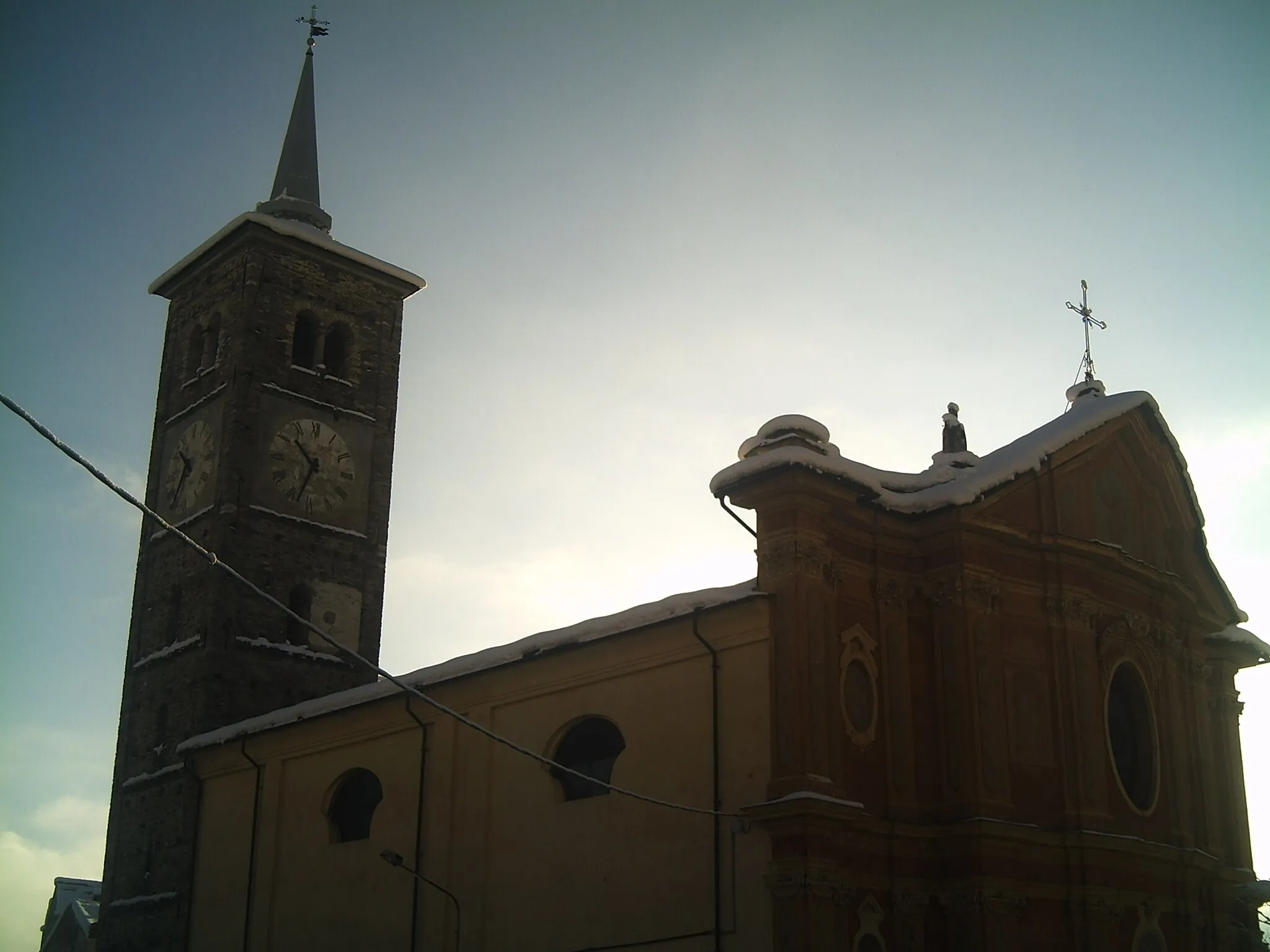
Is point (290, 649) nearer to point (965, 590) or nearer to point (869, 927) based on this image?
point (965, 590)

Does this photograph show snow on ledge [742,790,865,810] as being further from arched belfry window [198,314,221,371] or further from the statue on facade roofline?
arched belfry window [198,314,221,371]

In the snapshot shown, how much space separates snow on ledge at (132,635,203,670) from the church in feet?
0.54

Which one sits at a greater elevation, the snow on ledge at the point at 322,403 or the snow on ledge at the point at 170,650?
the snow on ledge at the point at 322,403

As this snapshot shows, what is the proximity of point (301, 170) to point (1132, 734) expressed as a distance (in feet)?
74.6

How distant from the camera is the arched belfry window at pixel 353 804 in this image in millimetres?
25156

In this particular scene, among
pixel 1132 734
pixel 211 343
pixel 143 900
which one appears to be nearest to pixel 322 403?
pixel 211 343

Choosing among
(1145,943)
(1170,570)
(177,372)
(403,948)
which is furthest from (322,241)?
(1145,943)

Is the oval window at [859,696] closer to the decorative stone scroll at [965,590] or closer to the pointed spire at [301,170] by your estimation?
the decorative stone scroll at [965,590]

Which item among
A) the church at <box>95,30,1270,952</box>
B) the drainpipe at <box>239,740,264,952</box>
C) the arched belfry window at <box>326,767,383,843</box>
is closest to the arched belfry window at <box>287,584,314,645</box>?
the church at <box>95,30,1270,952</box>

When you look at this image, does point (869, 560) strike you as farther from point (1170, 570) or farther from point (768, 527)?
point (1170, 570)

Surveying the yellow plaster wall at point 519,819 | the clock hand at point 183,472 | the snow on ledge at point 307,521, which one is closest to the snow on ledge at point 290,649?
the snow on ledge at point 307,521

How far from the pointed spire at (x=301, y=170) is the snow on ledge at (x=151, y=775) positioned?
12.6 metres

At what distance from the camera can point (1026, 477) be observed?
22328 millimetres

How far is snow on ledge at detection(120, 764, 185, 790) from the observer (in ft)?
95.2
